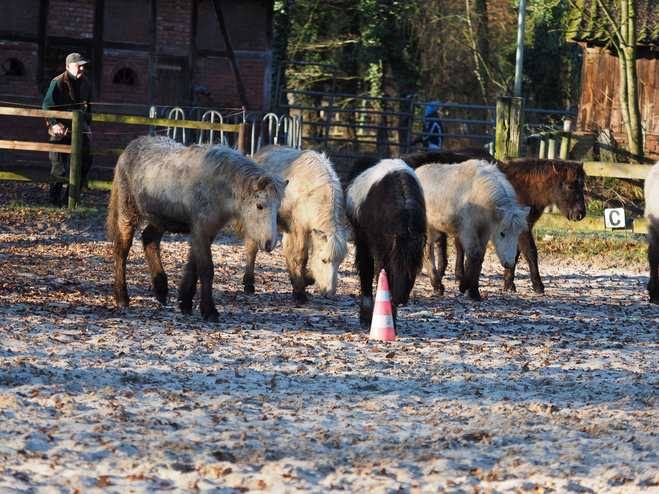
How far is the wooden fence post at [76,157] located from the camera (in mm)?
12156

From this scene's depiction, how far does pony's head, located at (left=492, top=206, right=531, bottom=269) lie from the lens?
327 inches

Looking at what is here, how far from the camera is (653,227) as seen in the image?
8898 mm

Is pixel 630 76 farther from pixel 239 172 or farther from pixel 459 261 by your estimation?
pixel 239 172

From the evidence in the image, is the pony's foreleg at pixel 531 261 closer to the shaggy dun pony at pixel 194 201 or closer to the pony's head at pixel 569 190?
the pony's head at pixel 569 190

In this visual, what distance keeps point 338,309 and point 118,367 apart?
3.03 meters

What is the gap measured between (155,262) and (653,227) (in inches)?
218

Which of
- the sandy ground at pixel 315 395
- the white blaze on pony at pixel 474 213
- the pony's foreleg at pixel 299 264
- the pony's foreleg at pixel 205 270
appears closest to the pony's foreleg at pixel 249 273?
the sandy ground at pixel 315 395

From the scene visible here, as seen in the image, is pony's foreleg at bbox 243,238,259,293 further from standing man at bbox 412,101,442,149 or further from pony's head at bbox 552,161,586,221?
standing man at bbox 412,101,442,149

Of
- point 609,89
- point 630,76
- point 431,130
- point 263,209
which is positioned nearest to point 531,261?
point 263,209

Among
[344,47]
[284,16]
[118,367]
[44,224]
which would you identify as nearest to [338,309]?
[118,367]

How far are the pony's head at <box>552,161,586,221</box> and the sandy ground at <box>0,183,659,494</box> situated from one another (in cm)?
142

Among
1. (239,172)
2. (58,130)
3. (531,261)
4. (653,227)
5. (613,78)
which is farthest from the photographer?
(613,78)

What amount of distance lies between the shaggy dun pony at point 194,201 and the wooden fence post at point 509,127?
19.6 feet

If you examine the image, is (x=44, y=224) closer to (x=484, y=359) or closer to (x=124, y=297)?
(x=124, y=297)
